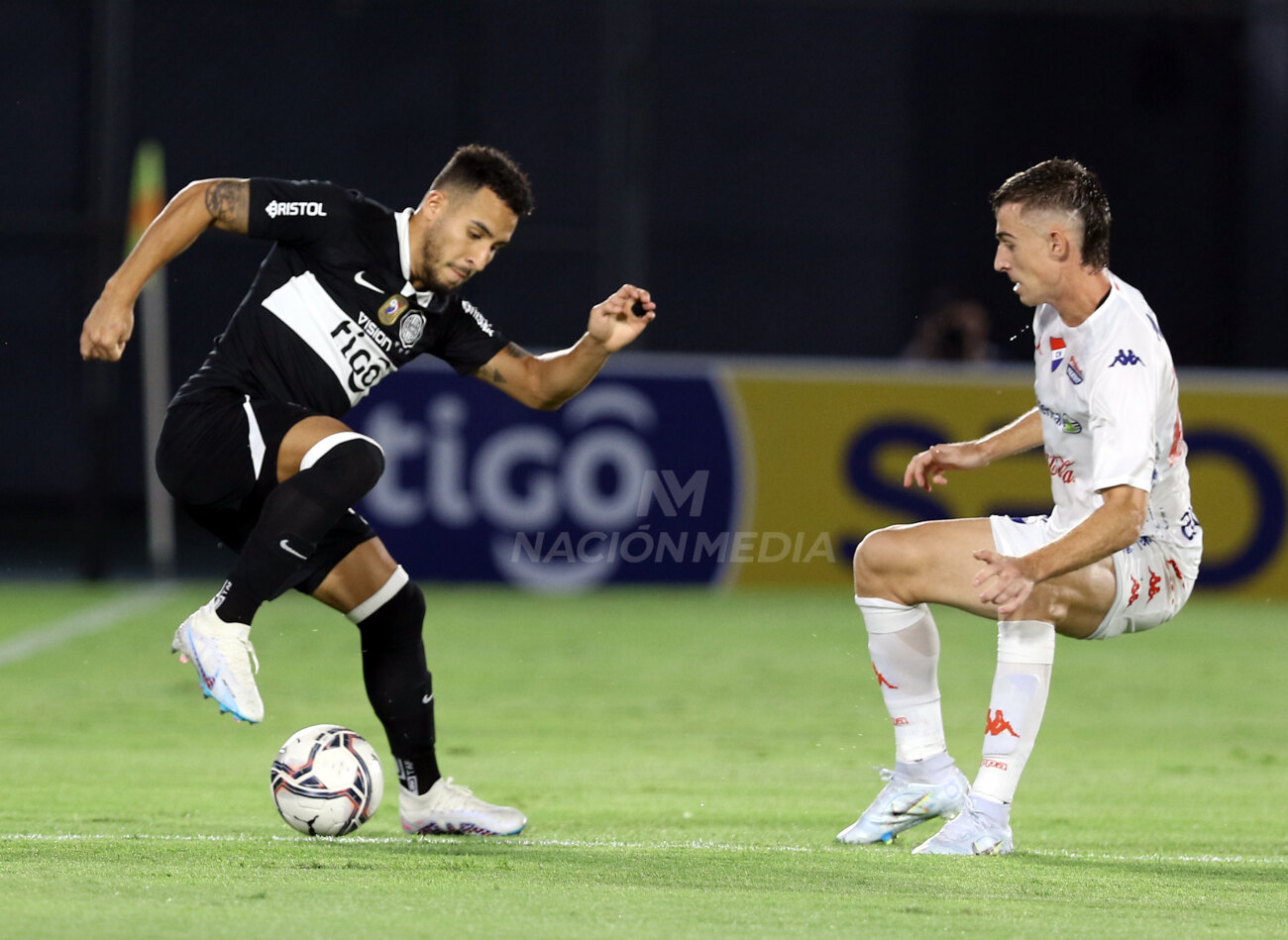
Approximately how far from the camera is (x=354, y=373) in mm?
4926

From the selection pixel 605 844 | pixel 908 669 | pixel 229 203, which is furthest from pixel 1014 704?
pixel 229 203

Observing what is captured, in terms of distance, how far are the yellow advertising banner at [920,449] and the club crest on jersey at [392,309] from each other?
691cm

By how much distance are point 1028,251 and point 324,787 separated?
221 centimetres

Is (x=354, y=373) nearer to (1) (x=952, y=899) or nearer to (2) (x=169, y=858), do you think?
(2) (x=169, y=858)

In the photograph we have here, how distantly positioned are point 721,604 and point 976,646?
7.07 ft

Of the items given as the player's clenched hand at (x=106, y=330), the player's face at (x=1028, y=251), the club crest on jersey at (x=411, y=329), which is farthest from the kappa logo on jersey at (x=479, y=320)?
the player's face at (x=1028, y=251)

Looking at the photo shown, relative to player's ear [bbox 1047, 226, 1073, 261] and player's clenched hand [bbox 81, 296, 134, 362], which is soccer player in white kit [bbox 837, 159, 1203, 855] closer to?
player's ear [bbox 1047, 226, 1073, 261]

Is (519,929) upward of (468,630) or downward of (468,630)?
upward

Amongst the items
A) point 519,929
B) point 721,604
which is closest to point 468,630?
point 721,604

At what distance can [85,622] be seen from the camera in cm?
1036

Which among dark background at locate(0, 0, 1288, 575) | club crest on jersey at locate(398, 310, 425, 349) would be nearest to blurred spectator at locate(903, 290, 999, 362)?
dark background at locate(0, 0, 1288, 575)

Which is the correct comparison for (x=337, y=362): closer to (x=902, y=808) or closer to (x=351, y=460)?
(x=351, y=460)

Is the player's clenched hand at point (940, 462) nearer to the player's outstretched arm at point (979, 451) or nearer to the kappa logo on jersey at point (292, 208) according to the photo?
the player's outstretched arm at point (979, 451)

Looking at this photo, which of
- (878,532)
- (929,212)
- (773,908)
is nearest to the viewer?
(773,908)
